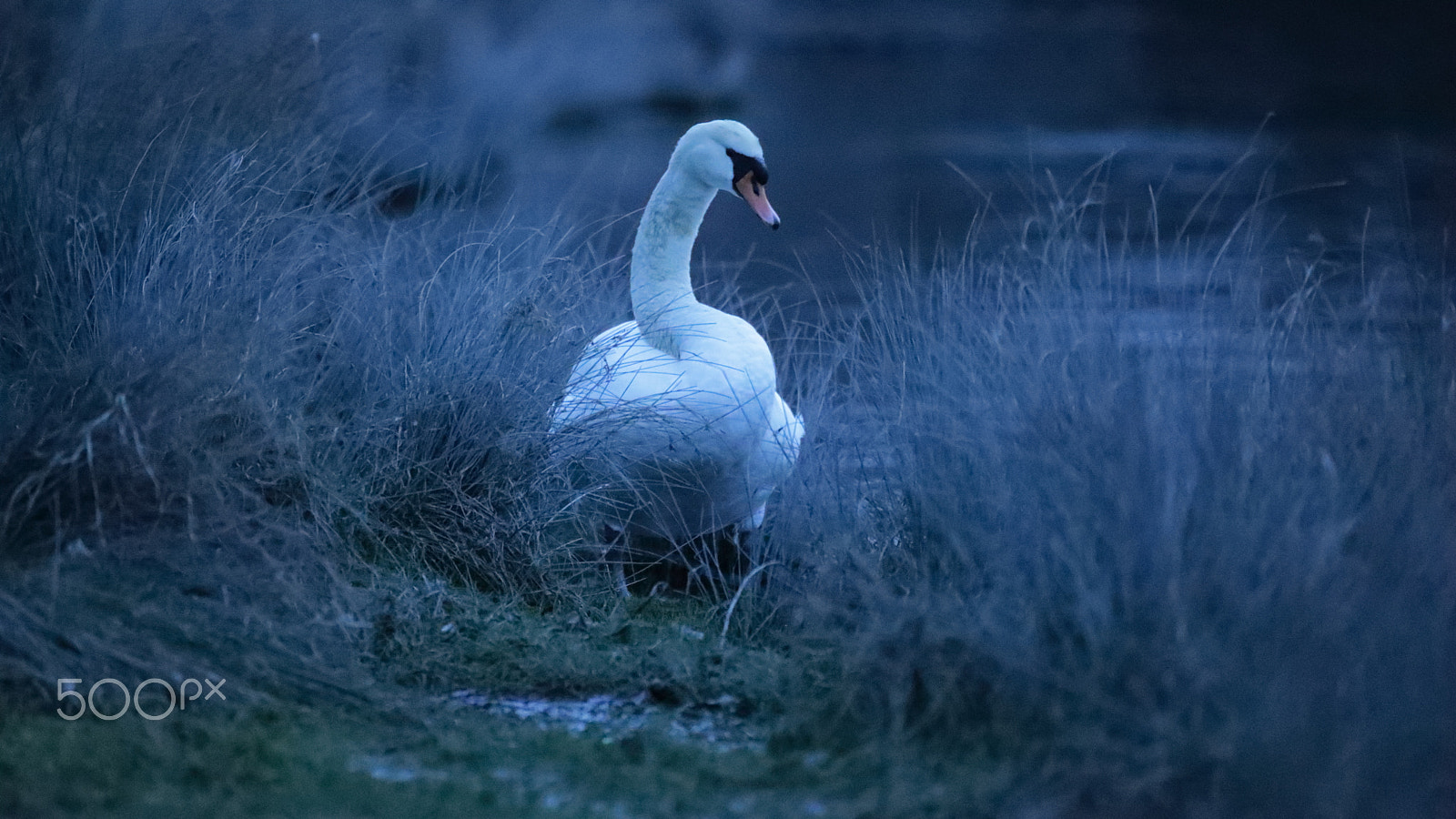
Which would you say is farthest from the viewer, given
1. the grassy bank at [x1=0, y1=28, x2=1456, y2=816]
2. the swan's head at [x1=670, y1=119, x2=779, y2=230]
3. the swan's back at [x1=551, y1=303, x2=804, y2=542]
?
the swan's head at [x1=670, y1=119, x2=779, y2=230]

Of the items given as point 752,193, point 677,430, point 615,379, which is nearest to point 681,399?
point 677,430

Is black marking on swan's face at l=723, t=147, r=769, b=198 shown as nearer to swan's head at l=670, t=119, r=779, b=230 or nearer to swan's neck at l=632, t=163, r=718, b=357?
swan's head at l=670, t=119, r=779, b=230

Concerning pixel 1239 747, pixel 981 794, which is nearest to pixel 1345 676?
pixel 1239 747

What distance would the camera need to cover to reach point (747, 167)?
14.2 ft

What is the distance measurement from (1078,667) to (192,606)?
1525 millimetres

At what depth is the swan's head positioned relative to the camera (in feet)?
14.1

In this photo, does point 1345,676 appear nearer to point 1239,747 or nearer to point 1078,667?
point 1239,747

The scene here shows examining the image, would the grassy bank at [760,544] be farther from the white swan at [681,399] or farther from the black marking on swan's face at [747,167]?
the black marking on swan's face at [747,167]

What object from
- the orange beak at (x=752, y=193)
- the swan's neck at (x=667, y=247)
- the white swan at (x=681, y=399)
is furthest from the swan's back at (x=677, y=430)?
the orange beak at (x=752, y=193)

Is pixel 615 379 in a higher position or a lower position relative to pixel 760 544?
higher

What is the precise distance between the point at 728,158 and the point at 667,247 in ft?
1.07

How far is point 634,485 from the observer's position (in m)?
3.82

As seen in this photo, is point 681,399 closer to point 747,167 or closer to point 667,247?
point 667,247

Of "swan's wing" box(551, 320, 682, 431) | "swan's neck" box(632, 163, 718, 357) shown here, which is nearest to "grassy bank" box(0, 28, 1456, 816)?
"swan's wing" box(551, 320, 682, 431)
